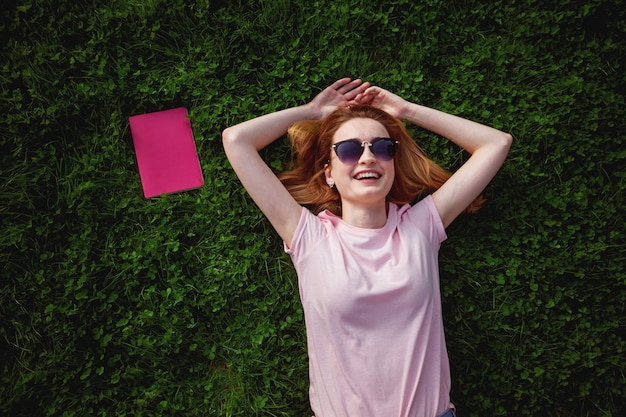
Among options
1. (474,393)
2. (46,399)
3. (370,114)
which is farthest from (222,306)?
(474,393)

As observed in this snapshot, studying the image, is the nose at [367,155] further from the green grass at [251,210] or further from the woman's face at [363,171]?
the green grass at [251,210]

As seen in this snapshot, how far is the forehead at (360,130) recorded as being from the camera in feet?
11.0

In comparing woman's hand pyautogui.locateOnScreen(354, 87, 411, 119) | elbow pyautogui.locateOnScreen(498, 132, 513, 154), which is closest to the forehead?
woman's hand pyautogui.locateOnScreen(354, 87, 411, 119)

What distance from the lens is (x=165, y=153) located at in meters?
4.04

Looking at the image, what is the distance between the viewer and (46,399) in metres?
3.71

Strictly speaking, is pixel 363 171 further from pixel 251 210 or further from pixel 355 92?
pixel 251 210

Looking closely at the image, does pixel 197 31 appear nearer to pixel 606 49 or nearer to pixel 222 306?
pixel 222 306

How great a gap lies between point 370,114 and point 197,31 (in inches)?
73.1

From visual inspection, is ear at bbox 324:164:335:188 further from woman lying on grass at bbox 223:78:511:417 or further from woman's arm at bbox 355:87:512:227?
woman's arm at bbox 355:87:512:227

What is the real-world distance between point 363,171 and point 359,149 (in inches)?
6.4

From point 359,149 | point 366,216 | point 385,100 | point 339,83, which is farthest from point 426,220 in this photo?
point 339,83

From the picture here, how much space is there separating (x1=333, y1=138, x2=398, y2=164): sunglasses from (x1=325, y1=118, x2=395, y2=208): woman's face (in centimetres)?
2

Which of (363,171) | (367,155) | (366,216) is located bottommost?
(366,216)

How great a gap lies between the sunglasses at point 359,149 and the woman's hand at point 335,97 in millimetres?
749
